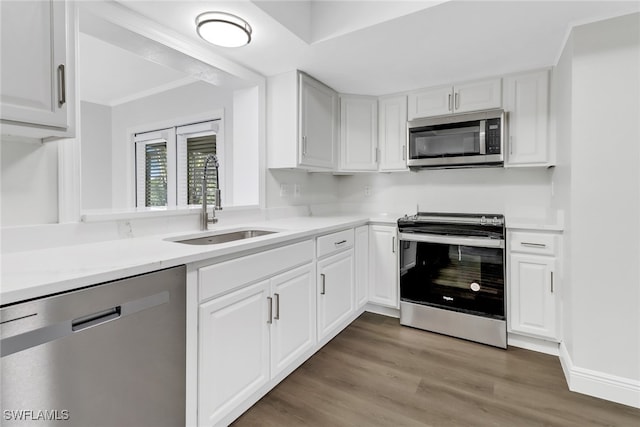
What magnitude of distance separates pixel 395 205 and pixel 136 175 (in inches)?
137

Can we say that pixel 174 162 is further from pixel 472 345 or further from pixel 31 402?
pixel 472 345

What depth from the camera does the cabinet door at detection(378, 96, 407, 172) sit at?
309 cm

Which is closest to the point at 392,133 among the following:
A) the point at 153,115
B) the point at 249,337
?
the point at 249,337

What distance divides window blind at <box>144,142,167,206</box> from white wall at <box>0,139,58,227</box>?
2707 millimetres

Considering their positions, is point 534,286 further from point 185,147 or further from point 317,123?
point 185,147

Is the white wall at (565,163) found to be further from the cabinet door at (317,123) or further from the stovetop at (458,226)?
the cabinet door at (317,123)

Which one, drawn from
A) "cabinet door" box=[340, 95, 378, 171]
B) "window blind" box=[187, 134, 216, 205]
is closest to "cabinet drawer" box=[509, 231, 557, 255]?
"cabinet door" box=[340, 95, 378, 171]

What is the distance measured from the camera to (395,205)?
341 cm

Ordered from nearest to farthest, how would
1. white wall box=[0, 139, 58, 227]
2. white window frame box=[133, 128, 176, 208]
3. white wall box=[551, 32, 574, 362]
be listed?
1. white wall box=[0, 139, 58, 227]
2. white wall box=[551, 32, 574, 362]
3. white window frame box=[133, 128, 176, 208]

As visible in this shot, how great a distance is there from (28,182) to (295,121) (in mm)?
1710

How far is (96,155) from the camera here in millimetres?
4359

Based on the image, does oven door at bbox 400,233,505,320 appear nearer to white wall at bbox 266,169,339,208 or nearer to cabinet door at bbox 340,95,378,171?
cabinet door at bbox 340,95,378,171

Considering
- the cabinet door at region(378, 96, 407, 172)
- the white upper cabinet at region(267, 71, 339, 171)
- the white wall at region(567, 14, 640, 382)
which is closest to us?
the white wall at region(567, 14, 640, 382)

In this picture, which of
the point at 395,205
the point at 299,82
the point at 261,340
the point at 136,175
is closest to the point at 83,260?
the point at 261,340
